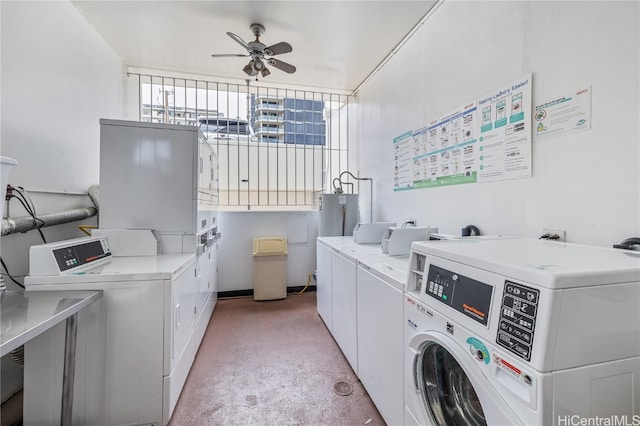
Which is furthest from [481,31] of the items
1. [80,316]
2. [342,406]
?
[80,316]

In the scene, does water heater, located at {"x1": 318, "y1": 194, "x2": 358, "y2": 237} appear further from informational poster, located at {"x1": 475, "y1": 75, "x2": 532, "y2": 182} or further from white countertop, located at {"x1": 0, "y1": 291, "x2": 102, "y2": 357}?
white countertop, located at {"x1": 0, "y1": 291, "x2": 102, "y2": 357}

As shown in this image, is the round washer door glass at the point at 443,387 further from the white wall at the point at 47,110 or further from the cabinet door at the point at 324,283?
the white wall at the point at 47,110

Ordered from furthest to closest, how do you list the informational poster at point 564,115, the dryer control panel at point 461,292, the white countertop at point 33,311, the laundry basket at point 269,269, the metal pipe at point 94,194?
the laundry basket at point 269,269, the metal pipe at point 94,194, the informational poster at point 564,115, the white countertop at point 33,311, the dryer control panel at point 461,292

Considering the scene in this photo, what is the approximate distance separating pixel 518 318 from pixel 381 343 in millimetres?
872

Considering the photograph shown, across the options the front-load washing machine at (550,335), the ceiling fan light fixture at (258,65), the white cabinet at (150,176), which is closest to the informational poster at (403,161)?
the ceiling fan light fixture at (258,65)

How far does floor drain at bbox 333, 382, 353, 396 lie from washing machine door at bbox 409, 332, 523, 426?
85cm

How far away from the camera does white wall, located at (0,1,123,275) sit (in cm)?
165

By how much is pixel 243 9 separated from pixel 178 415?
3.01 metres

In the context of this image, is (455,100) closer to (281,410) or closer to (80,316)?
(281,410)

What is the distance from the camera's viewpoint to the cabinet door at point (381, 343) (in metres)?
1.25

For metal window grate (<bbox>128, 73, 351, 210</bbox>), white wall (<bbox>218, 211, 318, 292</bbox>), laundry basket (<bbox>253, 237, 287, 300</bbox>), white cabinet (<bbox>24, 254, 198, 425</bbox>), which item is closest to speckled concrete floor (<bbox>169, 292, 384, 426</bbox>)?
white cabinet (<bbox>24, 254, 198, 425</bbox>)

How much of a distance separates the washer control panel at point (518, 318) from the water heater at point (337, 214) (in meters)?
2.58

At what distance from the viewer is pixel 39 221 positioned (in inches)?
67.0

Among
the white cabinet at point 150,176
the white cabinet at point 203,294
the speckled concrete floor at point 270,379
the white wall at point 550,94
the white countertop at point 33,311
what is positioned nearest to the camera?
the white countertop at point 33,311
